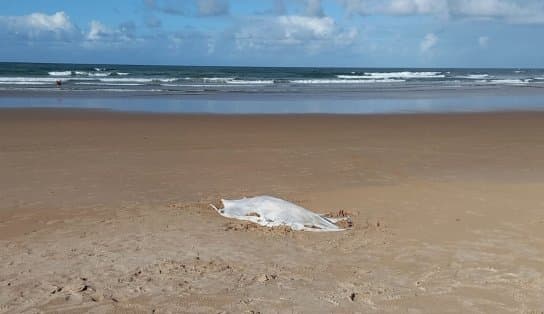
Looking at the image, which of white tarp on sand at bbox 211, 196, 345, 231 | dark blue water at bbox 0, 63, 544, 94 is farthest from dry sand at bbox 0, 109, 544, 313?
dark blue water at bbox 0, 63, 544, 94

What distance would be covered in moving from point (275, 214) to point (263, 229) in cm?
34

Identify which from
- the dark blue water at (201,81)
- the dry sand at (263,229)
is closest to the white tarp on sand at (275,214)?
the dry sand at (263,229)

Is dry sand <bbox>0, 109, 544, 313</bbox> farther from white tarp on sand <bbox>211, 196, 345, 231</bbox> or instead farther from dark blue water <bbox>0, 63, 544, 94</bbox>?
dark blue water <bbox>0, 63, 544, 94</bbox>

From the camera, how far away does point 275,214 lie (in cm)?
612

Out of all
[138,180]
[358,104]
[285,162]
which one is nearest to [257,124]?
[285,162]

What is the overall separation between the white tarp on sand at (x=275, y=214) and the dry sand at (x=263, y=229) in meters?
0.21

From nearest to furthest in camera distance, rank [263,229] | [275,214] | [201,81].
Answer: [263,229], [275,214], [201,81]

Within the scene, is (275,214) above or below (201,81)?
below

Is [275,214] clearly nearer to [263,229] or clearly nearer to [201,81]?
[263,229]

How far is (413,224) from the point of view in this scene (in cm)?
607

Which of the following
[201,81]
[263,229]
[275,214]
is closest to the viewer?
[263,229]

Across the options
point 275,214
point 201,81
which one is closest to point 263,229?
point 275,214

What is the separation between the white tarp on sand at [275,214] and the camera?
591 cm

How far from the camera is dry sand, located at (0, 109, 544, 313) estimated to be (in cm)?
407
